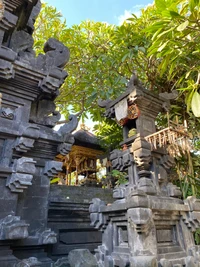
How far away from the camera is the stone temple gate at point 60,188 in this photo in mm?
3906

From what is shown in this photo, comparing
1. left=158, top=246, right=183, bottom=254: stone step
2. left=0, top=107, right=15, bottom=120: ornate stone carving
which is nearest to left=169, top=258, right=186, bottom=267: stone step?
left=158, top=246, right=183, bottom=254: stone step

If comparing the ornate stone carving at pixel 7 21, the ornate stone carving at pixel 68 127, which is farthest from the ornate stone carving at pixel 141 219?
the ornate stone carving at pixel 7 21

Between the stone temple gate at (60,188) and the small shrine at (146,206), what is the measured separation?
0.02 meters

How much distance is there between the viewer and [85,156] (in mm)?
14266

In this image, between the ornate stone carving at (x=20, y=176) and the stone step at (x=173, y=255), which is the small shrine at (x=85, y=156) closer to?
the ornate stone carving at (x=20, y=176)

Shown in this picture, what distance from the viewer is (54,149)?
5500 mm

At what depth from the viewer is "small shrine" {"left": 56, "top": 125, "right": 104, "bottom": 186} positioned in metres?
13.3

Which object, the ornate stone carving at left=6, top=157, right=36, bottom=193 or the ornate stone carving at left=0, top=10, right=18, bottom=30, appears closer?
the ornate stone carving at left=6, top=157, right=36, bottom=193

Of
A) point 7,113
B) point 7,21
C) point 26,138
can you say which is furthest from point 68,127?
point 7,21

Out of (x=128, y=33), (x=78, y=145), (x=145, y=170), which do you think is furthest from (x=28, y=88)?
(x=78, y=145)

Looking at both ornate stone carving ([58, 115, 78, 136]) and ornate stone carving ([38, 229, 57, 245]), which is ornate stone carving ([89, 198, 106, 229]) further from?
ornate stone carving ([58, 115, 78, 136])

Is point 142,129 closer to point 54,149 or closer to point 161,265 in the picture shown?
point 54,149

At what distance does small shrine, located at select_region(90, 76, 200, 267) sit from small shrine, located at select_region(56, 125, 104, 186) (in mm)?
7899

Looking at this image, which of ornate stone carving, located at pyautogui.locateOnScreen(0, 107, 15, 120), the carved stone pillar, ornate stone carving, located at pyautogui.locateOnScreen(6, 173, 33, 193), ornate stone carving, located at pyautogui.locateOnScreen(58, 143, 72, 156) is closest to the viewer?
the carved stone pillar
